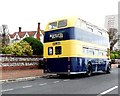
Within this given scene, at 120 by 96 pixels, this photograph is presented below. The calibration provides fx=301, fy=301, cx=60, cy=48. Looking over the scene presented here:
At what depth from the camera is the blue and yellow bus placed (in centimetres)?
2017

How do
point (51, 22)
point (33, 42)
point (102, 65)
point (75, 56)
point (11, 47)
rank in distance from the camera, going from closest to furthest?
point (75, 56) < point (51, 22) < point (102, 65) < point (11, 47) < point (33, 42)

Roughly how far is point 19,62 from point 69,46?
9233 mm

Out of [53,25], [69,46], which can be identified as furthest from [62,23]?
[69,46]

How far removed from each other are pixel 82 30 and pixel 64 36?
1.60 metres

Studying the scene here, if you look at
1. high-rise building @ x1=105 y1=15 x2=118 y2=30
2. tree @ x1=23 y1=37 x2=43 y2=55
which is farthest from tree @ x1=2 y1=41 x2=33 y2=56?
high-rise building @ x1=105 y1=15 x2=118 y2=30

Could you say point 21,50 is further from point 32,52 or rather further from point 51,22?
point 51,22

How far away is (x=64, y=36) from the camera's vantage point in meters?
20.3

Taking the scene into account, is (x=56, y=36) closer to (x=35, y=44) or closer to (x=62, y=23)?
(x=62, y=23)

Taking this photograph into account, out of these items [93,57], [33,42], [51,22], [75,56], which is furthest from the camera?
[33,42]

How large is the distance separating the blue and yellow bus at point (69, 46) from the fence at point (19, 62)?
6.01 meters

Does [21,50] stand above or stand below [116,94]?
above

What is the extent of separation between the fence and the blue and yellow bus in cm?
601

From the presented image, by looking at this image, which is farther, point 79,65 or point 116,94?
point 79,65

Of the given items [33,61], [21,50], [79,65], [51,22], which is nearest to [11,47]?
[21,50]
